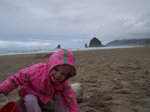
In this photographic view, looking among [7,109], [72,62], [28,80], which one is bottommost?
[7,109]

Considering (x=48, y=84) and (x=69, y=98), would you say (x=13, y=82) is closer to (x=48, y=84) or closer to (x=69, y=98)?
(x=48, y=84)

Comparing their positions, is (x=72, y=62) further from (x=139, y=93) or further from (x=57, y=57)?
(x=139, y=93)

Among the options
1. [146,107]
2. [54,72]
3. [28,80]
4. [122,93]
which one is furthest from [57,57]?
[122,93]

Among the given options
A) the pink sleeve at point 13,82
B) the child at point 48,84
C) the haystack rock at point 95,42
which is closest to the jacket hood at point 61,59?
the child at point 48,84

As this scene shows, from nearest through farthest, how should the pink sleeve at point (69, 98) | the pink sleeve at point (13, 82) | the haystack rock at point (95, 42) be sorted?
1. the pink sleeve at point (13, 82)
2. the pink sleeve at point (69, 98)
3. the haystack rock at point (95, 42)

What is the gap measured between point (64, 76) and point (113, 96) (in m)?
1.73

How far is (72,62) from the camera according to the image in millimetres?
2436

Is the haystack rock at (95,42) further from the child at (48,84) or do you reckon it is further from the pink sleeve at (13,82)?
the pink sleeve at (13,82)

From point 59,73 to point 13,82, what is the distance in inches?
20.2

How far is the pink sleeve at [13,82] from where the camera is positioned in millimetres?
2369

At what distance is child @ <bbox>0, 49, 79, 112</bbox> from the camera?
242 centimetres

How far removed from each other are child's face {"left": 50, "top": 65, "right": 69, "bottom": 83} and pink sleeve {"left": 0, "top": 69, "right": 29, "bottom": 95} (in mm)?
330

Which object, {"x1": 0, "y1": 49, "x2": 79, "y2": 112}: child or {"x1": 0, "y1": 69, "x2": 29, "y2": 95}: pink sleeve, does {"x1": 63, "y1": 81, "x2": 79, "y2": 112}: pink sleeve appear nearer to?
{"x1": 0, "y1": 49, "x2": 79, "y2": 112}: child

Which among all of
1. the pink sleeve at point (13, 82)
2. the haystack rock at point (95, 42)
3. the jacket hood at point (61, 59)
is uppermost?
the jacket hood at point (61, 59)
